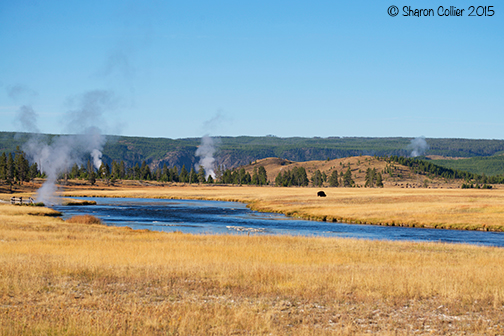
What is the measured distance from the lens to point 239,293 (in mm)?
16031

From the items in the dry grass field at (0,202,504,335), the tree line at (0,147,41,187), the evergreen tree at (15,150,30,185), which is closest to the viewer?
the dry grass field at (0,202,504,335)

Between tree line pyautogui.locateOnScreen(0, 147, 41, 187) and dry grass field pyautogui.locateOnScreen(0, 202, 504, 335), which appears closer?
dry grass field pyautogui.locateOnScreen(0, 202, 504, 335)

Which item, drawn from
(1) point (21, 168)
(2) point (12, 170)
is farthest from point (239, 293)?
(1) point (21, 168)

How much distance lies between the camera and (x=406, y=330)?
11797mm

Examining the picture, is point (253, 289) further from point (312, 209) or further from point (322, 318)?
point (312, 209)

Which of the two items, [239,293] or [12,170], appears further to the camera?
[12,170]

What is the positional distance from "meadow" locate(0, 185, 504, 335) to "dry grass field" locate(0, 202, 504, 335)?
1.6 inches

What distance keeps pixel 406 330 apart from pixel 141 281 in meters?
9.58

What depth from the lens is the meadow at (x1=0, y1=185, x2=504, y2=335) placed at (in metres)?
12.0

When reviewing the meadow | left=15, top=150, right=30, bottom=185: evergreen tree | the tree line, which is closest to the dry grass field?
the meadow

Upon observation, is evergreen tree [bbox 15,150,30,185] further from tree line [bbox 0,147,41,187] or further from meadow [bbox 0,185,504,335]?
meadow [bbox 0,185,504,335]

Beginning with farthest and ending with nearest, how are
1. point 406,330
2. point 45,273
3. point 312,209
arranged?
point 312,209 < point 45,273 < point 406,330

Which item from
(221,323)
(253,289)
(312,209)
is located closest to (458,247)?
(253,289)

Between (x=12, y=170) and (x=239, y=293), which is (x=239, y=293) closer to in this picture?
(x=239, y=293)
